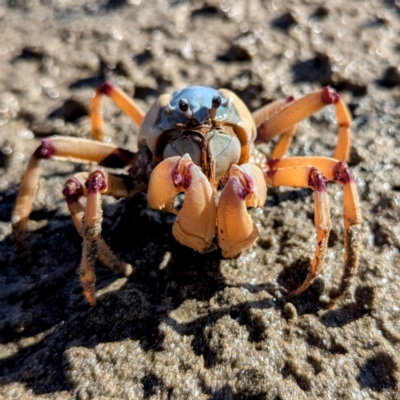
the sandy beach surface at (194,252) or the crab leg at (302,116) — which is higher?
the crab leg at (302,116)

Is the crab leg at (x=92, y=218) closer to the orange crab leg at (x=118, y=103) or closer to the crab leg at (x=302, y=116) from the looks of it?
the orange crab leg at (x=118, y=103)

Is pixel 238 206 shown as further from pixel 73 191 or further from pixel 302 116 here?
pixel 302 116

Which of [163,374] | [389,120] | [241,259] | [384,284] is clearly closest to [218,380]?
[163,374]

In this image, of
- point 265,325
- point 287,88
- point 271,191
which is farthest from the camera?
point 287,88

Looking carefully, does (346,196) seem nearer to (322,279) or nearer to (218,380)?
(322,279)

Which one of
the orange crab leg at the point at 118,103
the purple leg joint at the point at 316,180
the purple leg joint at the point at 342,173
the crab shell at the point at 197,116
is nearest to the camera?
the purple leg joint at the point at 316,180

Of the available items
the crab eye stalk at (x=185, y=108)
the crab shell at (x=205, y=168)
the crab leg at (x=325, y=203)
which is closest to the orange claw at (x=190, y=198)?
the crab shell at (x=205, y=168)

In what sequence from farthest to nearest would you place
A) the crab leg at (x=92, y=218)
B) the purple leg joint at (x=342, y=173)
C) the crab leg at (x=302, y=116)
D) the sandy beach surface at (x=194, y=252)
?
the crab leg at (x=302, y=116) < the purple leg joint at (x=342, y=173) < the crab leg at (x=92, y=218) < the sandy beach surface at (x=194, y=252)

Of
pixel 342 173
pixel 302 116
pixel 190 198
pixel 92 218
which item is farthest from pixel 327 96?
pixel 92 218

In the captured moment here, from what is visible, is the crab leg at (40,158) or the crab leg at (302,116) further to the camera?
the crab leg at (302,116)

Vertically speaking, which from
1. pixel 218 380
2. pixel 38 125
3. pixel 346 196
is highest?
pixel 346 196
